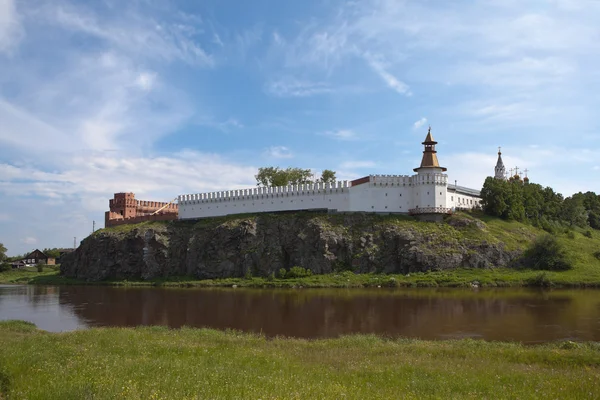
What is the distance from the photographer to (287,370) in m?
14.0

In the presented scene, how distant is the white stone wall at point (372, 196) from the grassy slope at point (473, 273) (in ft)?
9.80

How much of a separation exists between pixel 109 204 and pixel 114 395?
323 ft

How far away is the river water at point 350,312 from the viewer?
27.4m

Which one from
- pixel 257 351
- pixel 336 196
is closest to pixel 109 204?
pixel 336 196

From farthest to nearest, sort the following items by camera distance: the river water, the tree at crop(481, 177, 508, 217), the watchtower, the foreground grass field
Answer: the watchtower
the tree at crop(481, 177, 508, 217)
the river water
the foreground grass field

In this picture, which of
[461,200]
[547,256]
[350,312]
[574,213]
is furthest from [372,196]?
[574,213]

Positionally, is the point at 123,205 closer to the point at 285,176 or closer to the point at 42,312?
the point at 285,176

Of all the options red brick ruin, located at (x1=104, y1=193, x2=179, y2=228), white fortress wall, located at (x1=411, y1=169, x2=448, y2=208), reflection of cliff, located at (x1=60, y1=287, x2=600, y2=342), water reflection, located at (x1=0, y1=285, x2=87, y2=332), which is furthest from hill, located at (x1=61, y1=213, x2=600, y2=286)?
water reflection, located at (x1=0, y1=285, x2=87, y2=332)

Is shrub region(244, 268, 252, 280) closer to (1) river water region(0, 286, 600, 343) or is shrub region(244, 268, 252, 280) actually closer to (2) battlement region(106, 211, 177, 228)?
(1) river water region(0, 286, 600, 343)

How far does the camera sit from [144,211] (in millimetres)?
102000

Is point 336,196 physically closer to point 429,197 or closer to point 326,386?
point 429,197

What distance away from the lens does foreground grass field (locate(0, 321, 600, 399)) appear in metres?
10.5

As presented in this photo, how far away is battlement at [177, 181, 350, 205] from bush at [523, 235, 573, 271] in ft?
81.5

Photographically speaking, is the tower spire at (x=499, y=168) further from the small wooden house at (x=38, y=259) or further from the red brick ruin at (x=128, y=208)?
the small wooden house at (x=38, y=259)
